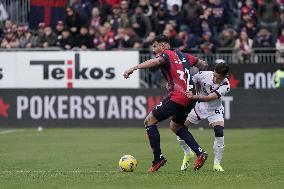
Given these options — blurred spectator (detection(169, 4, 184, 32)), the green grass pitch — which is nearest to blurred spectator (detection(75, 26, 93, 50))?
blurred spectator (detection(169, 4, 184, 32))

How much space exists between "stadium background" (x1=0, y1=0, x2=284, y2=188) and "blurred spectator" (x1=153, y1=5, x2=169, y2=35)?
0.04 m

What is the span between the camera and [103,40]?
30078 mm

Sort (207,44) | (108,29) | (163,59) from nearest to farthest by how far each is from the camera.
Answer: (163,59)
(207,44)
(108,29)

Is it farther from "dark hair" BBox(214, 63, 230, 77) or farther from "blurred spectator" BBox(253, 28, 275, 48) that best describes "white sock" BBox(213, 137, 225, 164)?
"blurred spectator" BBox(253, 28, 275, 48)

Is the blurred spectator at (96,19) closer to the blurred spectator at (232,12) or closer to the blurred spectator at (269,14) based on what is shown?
the blurred spectator at (232,12)

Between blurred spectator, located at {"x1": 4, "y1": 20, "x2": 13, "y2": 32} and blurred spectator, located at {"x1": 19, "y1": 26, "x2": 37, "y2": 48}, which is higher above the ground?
blurred spectator, located at {"x1": 4, "y1": 20, "x2": 13, "y2": 32}

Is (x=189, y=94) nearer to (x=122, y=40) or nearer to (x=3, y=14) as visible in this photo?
(x=122, y=40)

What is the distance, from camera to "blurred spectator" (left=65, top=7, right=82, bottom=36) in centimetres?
3000

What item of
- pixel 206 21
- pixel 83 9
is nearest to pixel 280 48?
pixel 206 21

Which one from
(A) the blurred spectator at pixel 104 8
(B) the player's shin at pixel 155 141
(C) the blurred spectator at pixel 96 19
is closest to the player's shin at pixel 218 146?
(B) the player's shin at pixel 155 141

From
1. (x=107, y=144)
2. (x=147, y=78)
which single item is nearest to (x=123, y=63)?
(x=147, y=78)

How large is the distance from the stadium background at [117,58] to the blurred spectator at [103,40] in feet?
0.12

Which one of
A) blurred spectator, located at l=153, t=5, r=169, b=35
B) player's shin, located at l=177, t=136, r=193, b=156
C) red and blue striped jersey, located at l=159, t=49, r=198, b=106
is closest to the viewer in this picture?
red and blue striped jersey, located at l=159, t=49, r=198, b=106

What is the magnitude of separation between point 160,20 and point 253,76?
152 inches
